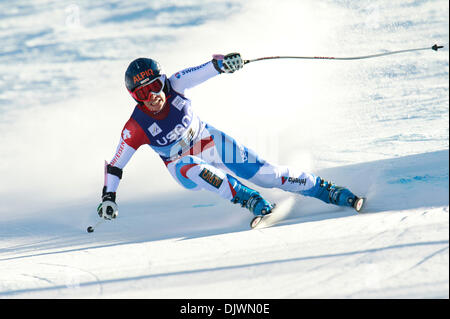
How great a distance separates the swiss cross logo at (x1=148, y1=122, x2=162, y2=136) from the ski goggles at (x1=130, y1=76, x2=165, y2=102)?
0.19 meters

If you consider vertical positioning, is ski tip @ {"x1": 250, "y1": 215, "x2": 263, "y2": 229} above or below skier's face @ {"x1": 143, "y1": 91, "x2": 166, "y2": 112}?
below

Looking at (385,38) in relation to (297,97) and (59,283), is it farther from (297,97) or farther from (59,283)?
(59,283)

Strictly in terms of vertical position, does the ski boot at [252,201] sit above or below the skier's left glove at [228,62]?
below

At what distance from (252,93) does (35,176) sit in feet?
13.5

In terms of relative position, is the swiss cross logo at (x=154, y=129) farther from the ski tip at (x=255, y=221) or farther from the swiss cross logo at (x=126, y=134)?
the ski tip at (x=255, y=221)

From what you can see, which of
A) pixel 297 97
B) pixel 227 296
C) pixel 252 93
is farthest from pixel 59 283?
pixel 252 93

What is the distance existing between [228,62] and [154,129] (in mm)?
684

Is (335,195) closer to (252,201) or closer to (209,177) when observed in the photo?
(252,201)

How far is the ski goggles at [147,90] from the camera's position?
364 centimetres

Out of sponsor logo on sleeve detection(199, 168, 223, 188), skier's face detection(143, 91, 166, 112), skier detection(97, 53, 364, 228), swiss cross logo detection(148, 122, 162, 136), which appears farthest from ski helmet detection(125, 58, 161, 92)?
sponsor logo on sleeve detection(199, 168, 223, 188)

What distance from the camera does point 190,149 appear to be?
3.91 meters

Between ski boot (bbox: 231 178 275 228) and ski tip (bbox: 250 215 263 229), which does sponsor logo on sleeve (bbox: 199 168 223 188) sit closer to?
ski boot (bbox: 231 178 275 228)

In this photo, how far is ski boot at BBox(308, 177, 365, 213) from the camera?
363 cm

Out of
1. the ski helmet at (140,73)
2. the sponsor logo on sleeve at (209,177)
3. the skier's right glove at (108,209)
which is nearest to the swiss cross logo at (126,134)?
the ski helmet at (140,73)
